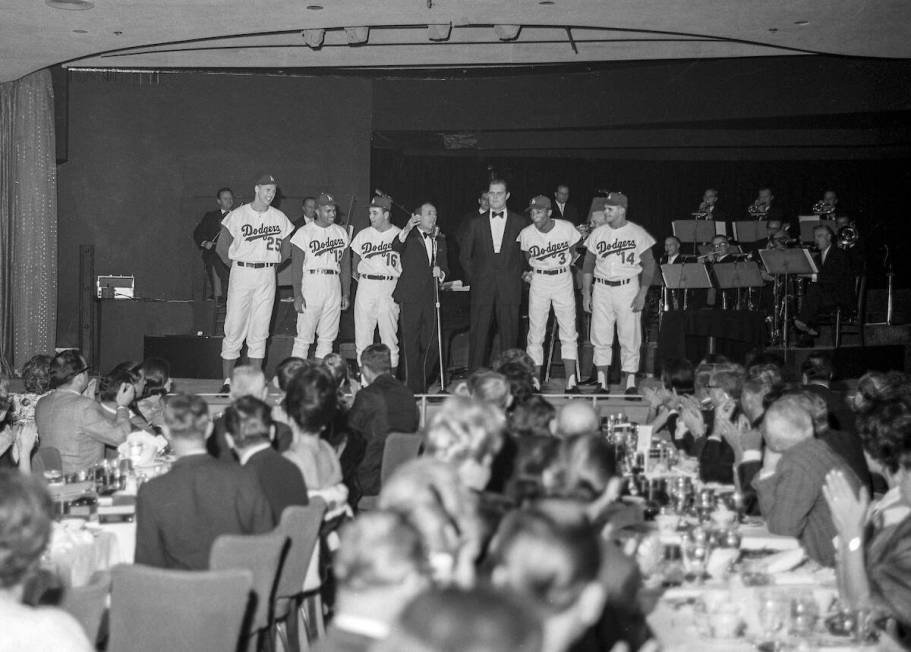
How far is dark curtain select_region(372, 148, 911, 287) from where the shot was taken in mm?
16828

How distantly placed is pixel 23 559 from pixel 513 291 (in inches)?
346

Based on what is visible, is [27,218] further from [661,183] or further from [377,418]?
[661,183]

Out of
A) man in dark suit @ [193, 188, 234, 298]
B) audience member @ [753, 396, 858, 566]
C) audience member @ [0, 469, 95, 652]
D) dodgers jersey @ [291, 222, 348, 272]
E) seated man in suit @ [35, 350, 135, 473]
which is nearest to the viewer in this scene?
audience member @ [0, 469, 95, 652]

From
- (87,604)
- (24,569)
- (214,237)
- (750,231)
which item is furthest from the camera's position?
(750,231)

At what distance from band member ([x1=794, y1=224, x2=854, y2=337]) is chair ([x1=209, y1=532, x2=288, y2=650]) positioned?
382 inches

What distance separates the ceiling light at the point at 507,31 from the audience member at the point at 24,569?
9459 millimetres

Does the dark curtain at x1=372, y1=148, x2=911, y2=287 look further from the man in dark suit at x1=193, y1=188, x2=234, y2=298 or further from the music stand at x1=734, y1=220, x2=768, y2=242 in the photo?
the man in dark suit at x1=193, y1=188, x2=234, y2=298

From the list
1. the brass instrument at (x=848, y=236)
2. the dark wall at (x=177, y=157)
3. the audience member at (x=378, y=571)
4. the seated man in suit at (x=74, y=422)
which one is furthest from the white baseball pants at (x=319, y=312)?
the audience member at (x=378, y=571)

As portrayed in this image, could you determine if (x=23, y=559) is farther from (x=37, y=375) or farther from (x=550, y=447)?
(x=37, y=375)

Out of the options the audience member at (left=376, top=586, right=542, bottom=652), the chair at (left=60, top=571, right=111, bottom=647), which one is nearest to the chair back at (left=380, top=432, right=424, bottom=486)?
the chair at (left=60, top=571, right=111, bottom=647)

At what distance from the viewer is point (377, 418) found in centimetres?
685

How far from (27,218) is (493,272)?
19.2 ft

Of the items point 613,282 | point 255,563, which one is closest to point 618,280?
point 613,282

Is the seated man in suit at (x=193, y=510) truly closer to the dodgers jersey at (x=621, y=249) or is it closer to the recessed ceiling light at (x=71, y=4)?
the recessed ceiling light at (x=71, y=4)
